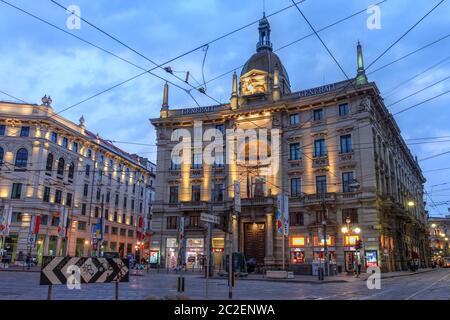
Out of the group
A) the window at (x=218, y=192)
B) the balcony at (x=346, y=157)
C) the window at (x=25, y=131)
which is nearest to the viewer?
the balcony at (x=346, y=157)

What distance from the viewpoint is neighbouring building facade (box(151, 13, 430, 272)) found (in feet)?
136

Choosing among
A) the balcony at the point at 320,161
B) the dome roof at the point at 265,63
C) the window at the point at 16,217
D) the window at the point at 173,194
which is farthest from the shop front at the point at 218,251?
the window at the point at 16,217

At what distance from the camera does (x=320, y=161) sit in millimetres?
44188

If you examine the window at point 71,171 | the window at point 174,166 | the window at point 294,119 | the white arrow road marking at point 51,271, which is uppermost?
the window at point 294,119

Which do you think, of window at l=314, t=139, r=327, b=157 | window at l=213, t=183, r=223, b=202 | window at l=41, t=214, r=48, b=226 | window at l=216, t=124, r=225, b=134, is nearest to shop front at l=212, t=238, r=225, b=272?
window at l=213, t=183, r=223, b=202

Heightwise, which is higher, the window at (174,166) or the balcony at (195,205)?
the window at (174,166)

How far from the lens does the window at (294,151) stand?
45.9 metres

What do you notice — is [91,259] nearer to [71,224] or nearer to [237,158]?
[237,158]

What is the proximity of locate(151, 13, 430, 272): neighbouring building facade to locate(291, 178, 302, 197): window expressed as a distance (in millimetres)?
108

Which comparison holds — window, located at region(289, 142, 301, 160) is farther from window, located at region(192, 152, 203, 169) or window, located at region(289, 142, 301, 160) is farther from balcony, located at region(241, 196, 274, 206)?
window, located at region(192, 152, 203, 169)

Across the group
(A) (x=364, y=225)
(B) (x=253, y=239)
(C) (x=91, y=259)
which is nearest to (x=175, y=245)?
(B) (x=253, y=239)

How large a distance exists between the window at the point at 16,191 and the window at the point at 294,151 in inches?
1325

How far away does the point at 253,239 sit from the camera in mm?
45562

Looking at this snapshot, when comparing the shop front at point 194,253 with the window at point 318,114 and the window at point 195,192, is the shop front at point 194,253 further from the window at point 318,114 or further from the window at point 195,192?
the window at point 318,114
